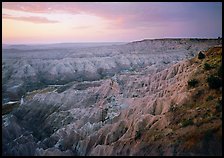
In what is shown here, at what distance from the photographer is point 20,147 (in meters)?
31.7

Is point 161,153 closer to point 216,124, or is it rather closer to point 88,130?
point 216,124

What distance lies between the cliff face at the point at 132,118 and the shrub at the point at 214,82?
7 centimetres

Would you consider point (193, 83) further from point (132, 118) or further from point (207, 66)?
point (132, 118)

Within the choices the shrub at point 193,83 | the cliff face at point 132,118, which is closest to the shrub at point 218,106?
the cliff face at point 132,118

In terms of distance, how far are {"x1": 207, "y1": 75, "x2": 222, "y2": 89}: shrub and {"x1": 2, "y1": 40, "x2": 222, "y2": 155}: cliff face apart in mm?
74

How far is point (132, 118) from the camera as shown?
30.9m

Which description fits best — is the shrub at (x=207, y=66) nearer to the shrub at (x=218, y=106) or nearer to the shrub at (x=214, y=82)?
the shrub at (x=214, y=82)

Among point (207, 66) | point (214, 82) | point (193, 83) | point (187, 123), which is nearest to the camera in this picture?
point (187, 123)

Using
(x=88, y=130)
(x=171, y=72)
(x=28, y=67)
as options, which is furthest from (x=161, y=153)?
(x=28, y=67)

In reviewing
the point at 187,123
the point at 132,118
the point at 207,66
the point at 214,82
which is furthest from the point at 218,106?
the point at 132,118

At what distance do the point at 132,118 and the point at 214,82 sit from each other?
8.97 m

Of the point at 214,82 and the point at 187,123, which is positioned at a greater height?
the point at 214,82

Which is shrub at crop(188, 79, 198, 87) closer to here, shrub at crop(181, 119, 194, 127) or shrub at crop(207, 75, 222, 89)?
shrub at crop(207, 75, 222, 89)

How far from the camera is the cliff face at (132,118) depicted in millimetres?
21516
